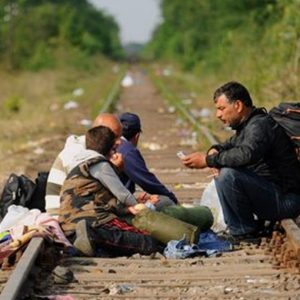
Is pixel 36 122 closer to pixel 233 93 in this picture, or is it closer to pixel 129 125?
pixel 129 125

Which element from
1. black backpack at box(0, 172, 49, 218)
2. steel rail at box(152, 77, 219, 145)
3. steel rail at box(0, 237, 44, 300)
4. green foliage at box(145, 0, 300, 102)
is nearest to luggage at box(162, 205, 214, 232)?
black backpack at box(0, 172, 49, 218)

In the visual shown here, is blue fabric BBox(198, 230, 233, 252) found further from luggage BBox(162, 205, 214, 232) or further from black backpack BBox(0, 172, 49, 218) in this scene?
black backpack BBox(0, 172, 49, 218)

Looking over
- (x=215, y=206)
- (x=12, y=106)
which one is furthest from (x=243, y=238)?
(x=12, y=106)

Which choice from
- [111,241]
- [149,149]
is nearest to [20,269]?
[111,241]

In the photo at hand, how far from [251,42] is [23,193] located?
71.5ft

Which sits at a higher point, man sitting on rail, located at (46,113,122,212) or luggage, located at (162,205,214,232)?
man sitting on rail, located at (46,113,122,212)

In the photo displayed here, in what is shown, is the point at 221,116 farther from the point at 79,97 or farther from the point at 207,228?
the point at 79,97

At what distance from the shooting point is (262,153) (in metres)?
6.89

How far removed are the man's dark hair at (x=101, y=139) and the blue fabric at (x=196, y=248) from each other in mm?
822

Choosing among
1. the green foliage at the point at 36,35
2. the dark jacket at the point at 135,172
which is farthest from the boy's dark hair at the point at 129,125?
the green foliage at the point at 36,35

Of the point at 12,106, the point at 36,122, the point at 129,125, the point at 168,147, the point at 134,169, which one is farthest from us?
the point at 12,106

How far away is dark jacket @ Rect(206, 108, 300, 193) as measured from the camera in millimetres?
6844

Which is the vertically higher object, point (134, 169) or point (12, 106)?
point (134, 169)

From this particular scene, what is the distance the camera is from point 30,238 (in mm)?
6422
